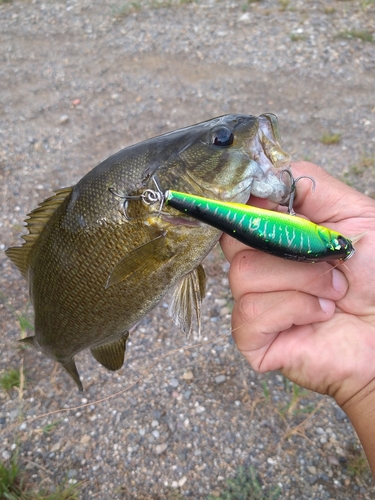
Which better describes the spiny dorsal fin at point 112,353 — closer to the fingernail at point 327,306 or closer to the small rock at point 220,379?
the fingernail at point 327,306

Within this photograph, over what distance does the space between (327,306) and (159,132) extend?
3.62 metres

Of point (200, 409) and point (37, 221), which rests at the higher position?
point (37, 221)

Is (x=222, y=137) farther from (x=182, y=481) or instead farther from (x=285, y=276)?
(x=182, y=481)

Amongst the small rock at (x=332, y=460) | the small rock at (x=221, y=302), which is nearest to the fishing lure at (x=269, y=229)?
the small rock at (x=332, y=460)

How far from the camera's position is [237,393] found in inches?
115

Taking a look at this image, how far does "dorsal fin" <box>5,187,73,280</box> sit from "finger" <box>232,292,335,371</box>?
35.4 inches

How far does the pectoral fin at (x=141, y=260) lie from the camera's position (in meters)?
1.59

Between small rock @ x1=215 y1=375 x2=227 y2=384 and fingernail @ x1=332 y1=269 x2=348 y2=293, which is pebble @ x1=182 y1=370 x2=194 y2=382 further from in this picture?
fingernail @ x1=332 y1=269 x2=348 y2=293

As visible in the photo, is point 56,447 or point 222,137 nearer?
point 222,137

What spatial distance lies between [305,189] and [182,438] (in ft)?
6.10

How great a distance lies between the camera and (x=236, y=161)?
5.18 ft

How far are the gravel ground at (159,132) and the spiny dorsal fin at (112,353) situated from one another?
512mm

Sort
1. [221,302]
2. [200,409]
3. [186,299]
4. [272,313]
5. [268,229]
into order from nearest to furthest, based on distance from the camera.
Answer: [268,229] → [272,313] → [186,299] → [200,409] → [221,302]

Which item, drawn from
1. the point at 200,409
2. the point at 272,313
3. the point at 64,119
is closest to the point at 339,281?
the point at 272,313
